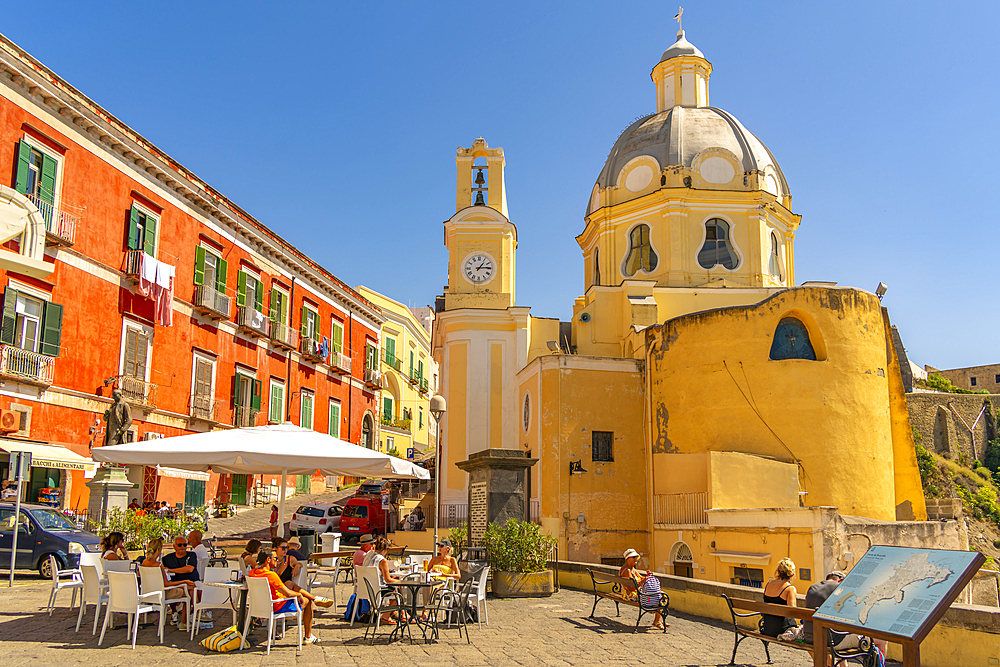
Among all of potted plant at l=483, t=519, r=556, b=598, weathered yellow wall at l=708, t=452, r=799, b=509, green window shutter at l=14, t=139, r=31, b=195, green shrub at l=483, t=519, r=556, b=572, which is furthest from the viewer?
weathered yellow wall at l=708, t=452, r=799, b=509

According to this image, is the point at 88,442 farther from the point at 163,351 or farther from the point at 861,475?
the point at 861,475

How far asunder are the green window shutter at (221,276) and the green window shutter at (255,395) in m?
3.64

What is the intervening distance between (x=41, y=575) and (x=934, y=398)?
223ft

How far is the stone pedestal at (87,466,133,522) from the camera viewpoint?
1554cm

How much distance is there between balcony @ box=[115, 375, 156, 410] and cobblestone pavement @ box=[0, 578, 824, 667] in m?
11.0

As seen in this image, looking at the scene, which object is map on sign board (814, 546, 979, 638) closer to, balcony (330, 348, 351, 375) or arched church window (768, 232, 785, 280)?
arched church window (768, 232, 785, 280)

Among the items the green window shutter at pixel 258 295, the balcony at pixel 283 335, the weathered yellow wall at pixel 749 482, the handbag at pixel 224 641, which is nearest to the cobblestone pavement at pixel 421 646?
the handbag at pixel 224 641

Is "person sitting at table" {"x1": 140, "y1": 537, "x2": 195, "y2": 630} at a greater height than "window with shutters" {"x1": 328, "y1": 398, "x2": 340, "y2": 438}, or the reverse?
"window with shutters" {"x1": 328, "y1": 398, "x2": 340, "y2": 438}

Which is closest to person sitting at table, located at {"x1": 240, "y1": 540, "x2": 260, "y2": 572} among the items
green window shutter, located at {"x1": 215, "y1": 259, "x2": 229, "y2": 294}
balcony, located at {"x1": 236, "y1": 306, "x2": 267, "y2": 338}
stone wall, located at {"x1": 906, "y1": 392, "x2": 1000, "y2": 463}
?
green window shutter, located at {"x1": 215, "y1": 259, "x2": 229, "y2": 294}

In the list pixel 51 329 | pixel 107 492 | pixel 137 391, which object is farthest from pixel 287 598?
pixel 137 391

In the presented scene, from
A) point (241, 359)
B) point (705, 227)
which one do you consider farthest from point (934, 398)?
point (241, 359)

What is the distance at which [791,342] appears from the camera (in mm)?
23281

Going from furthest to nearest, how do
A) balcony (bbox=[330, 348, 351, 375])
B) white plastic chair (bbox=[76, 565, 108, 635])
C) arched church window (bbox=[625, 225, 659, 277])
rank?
balcony (bbox=[330, 348, 351, 375]) < arched church window (bbox=[625, 225, 659, 277]) < white plastic chair (bbox=[76, 565, 108, 635])

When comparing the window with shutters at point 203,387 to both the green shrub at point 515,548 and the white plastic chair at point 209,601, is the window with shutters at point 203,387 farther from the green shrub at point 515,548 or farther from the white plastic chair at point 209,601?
the white plastic chair at point 209,601
